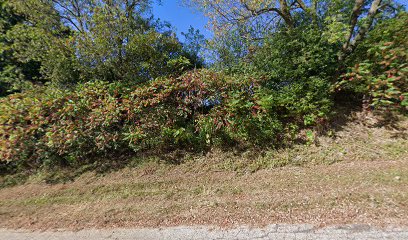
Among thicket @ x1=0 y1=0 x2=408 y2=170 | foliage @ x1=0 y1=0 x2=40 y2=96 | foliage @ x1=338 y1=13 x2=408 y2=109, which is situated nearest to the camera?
foliage @ x1=338 y1=13 x2=408 y2=109

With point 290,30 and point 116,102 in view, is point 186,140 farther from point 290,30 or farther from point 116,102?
point 290,30

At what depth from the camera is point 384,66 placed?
14.3 ft

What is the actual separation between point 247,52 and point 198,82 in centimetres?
227

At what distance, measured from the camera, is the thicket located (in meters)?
4.48

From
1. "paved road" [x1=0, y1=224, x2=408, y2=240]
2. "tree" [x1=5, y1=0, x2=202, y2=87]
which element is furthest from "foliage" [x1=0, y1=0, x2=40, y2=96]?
"paved road" [x1=0, y1=224, x2=408, y2=240]

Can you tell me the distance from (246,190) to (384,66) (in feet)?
14.2

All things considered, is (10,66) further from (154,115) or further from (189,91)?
(189,91)

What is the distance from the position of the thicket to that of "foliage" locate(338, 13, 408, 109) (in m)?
0.02

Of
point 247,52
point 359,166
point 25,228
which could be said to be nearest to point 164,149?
point 25,228

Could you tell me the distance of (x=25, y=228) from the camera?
11.0 ft

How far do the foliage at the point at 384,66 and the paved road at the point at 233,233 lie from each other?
10.3 feet

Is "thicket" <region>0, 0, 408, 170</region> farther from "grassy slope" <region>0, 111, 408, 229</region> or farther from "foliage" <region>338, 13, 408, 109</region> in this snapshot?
"grassy slope" <region>0, 111, 408, 229</region>

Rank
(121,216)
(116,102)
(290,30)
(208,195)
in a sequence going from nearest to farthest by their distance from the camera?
(121,216) < (208,195) < (116,102) < (290,30)

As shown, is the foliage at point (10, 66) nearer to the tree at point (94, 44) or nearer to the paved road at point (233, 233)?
the tree at point (94, 44)
